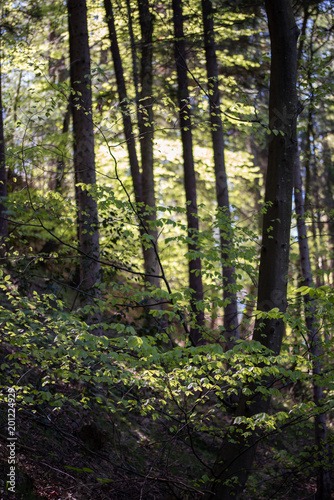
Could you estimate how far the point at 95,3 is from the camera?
12.2 meters

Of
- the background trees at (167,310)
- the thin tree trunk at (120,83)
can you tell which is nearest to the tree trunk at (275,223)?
the background trees at (167,310)

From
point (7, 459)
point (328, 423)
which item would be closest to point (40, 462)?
point (7, 459)

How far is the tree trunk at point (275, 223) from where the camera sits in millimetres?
5312

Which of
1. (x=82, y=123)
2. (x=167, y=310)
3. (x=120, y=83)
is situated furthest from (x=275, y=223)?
(x=120, y=83)

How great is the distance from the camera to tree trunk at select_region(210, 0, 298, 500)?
5.31 meters

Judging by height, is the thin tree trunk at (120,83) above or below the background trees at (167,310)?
above

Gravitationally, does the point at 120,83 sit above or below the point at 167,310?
above

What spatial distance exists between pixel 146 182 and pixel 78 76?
3.66 meters

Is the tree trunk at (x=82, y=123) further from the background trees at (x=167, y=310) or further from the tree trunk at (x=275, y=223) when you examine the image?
the tree trunk at (x=275, y=223)

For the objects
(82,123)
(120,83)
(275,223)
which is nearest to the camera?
(275,223)

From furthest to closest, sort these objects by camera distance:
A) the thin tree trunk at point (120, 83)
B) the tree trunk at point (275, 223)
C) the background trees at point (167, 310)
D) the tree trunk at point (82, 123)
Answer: the thin tree trunk at point (120, 83), the tree trunk at point (82, 123), the tree trunk at point (275, 223), the background trees at point (167, 310)

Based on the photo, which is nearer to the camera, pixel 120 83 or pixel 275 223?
pixel 275 223

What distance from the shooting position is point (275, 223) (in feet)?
18.3

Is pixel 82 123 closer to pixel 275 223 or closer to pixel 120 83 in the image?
pixel 275 223
